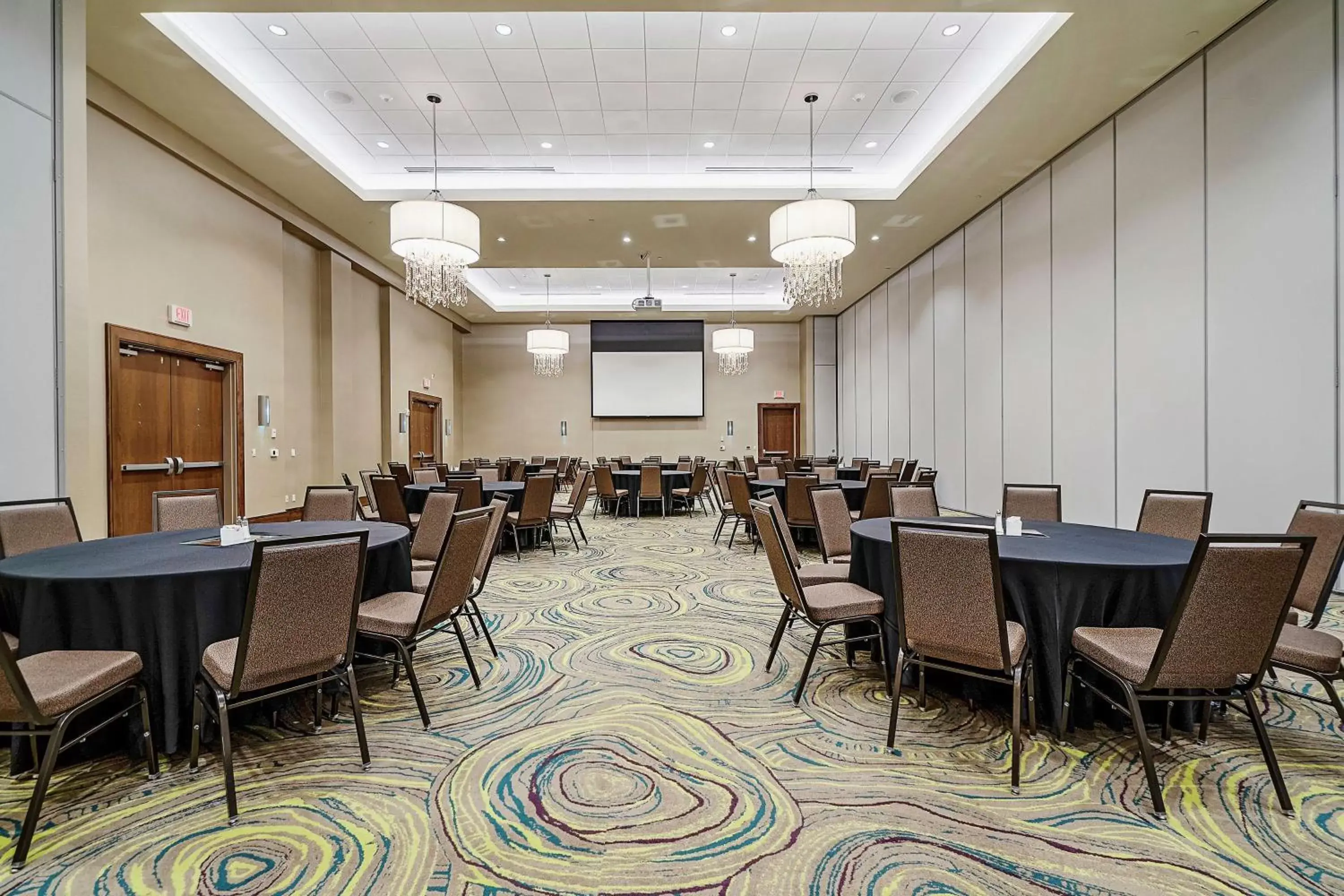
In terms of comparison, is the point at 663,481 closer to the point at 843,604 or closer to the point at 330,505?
the point at 330,505

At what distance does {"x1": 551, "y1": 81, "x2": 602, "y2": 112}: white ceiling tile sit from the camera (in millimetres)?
5832

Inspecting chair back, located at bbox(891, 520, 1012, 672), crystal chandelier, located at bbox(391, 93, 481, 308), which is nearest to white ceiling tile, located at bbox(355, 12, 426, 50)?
crystal chandelier, located at bbox(391, 93, 481, 308)

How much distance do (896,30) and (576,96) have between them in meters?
2.99

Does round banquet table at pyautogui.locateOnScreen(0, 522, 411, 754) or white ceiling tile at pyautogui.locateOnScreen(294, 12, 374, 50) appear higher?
white ceiling tile at pyautogui.locateOnScreen(294, 12, 374, 50)

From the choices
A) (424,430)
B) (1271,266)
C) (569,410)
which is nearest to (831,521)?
(1271,266)

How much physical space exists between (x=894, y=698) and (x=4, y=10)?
20.2 feet

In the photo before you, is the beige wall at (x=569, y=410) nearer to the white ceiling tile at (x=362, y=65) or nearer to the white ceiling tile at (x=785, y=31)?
the white ceiling tile at (x=362, y=65)

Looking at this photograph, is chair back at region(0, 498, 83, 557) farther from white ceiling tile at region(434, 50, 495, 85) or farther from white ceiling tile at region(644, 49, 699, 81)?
white ceiling tile at region(644, 49, 699, 81)

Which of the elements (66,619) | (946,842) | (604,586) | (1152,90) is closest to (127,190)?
(66,619)

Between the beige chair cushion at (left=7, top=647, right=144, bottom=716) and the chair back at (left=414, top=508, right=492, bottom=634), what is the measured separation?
3.20 feet

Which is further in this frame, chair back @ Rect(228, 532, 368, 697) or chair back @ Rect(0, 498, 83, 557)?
chair back @ Rect(0, 498, 83, 557)

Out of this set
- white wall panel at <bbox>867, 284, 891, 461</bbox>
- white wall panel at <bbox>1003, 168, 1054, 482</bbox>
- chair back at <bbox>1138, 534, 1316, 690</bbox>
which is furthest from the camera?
white wall panel at <bbox>867, 284, 891, 461</bbox>

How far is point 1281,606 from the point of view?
75.4 inches

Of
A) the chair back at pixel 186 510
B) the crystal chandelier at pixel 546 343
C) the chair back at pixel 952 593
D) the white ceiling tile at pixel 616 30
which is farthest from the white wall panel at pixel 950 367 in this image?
the chair back at pixel 186 510
